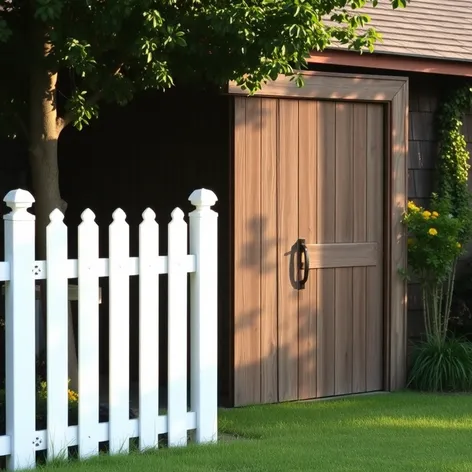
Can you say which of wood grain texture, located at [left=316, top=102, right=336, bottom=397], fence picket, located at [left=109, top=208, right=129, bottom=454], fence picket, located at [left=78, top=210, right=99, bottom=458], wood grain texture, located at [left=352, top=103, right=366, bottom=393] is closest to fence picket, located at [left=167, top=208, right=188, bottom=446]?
fence picket, located at [left=109, top=208, right=129, bottom=454]

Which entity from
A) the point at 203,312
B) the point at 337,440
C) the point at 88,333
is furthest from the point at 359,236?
the point at 88,333

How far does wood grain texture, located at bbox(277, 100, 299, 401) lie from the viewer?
878 centimetres

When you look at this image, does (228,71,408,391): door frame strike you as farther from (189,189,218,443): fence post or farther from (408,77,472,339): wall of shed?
(189,189,218,443): fence post

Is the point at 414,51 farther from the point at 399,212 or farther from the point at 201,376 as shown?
the point at 201,376

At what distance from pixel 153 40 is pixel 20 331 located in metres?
1.98

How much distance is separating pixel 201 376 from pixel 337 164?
2.88m

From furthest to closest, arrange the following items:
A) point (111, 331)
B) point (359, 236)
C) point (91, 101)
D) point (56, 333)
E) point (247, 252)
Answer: point (359, 236), point (247, 252), point (91, 101), point (111, 331), point (56, 333)

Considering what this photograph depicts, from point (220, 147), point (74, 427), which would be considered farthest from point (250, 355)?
point (74, 427)

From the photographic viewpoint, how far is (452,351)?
31.2 feet

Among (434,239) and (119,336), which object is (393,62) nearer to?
(434,239)

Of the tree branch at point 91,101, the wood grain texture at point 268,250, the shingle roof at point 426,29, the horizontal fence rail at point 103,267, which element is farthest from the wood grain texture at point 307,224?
the horizontal fence rail at point 103,267

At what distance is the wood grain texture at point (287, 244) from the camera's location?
28.8 ft

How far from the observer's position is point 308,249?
8938 millimetres

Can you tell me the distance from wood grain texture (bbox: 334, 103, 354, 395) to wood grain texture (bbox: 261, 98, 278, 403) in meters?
0.65
